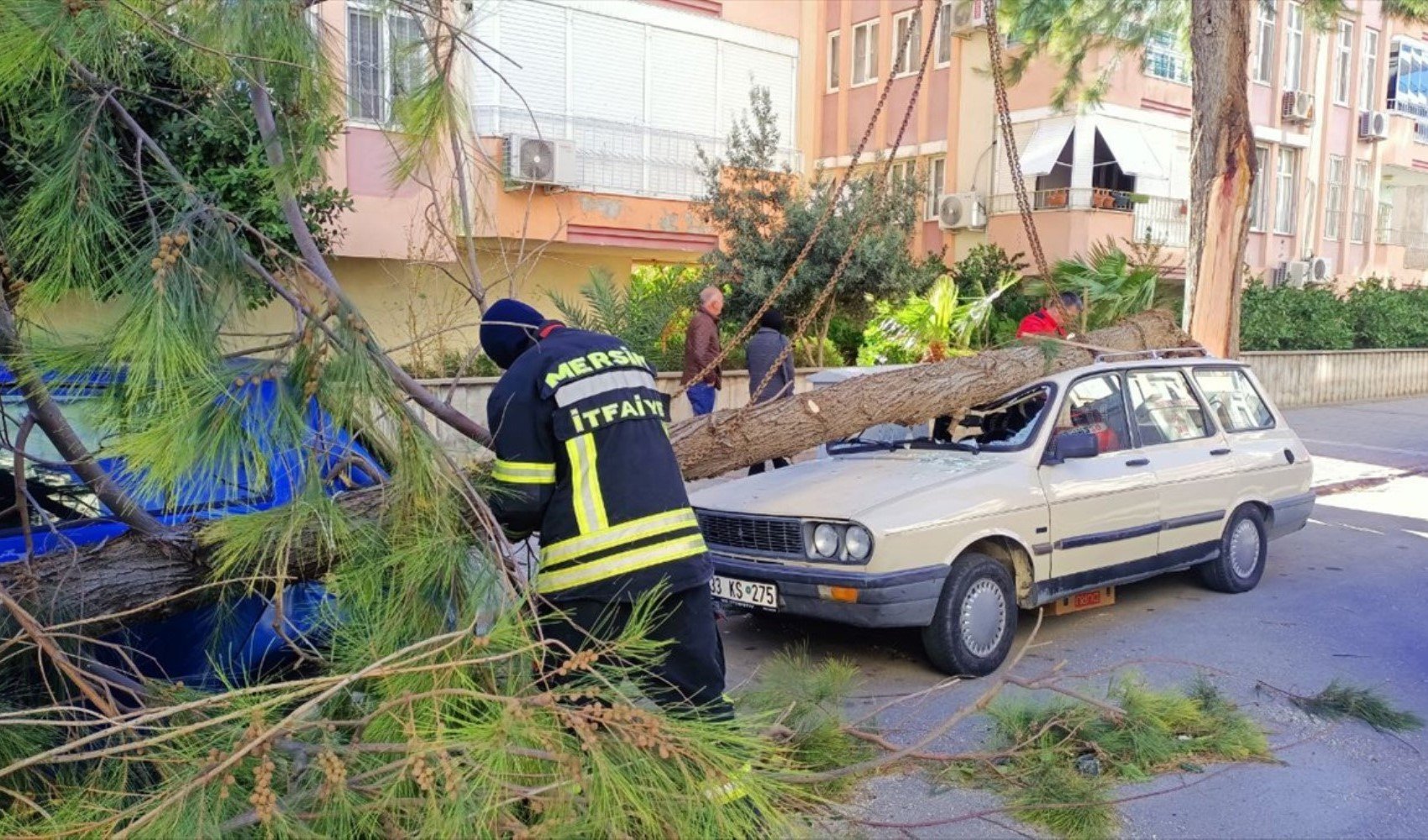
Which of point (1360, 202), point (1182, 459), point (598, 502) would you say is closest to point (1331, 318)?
point (1360, 202)

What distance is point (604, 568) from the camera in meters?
3.24

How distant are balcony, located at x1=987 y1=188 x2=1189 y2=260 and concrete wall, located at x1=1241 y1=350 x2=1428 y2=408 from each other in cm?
269

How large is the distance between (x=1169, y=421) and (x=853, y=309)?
8133 millimetres

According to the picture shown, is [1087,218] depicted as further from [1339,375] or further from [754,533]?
[754,533]

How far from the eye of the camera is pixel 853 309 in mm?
15195

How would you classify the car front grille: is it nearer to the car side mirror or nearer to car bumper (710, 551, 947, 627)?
car bumper (710, 551, 947, 627)

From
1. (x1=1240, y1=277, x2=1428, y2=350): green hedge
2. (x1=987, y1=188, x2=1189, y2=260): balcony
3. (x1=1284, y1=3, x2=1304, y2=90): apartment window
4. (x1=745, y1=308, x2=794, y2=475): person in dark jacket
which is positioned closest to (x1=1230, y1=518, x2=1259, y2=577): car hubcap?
(x1=745, y1=308, x2=794, y2=475): person in dark jacket

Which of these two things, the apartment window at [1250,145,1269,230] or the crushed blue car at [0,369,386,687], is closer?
the crushed blue car at [0,369,386,687]

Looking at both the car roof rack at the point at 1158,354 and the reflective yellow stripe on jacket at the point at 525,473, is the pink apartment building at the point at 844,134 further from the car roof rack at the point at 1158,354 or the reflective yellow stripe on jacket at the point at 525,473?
the car roof rack at the point at 1158,354

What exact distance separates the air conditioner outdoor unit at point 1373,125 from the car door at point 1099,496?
79.5ft

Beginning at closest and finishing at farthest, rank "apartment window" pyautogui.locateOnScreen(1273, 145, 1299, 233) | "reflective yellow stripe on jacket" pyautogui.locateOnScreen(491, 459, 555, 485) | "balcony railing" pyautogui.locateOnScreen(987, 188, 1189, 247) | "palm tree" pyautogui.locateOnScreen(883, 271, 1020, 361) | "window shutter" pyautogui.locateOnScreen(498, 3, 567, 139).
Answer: "reflective yellow stripe on jacket" pyautogui.locateOnScreen(491, 459, 555, 485), "palm tree" pyautogui.locateOnScreen(883, 271, 1020, 361), "window shutter" pyautogui.locateOnScreen(498, 3, 567, 139), "balcony railing" pyautogui.locateOnScreen(987, 188, 1189, 247), "apartment window" pyautogui.locateOnScreen(1273, 145, 1299, 233)

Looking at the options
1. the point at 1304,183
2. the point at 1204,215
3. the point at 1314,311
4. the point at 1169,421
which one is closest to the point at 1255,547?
the point at 1169,421

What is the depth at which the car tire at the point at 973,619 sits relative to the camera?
5719 millimetres

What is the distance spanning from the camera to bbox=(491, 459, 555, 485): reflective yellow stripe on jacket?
10.7 ft
